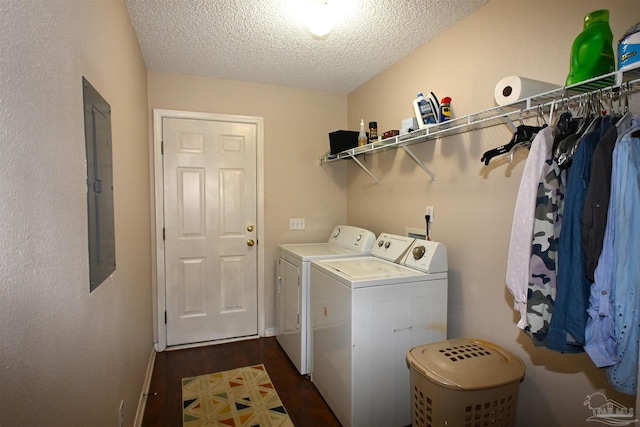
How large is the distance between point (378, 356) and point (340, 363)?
232 millimetres

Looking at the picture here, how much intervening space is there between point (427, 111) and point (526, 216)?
940 mm

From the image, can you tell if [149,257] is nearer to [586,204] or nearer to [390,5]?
[390,5]

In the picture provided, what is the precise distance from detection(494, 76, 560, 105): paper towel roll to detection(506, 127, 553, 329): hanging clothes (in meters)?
0.19

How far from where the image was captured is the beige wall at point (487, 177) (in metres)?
1.44

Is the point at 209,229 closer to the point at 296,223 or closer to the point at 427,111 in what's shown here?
the point at 296,223

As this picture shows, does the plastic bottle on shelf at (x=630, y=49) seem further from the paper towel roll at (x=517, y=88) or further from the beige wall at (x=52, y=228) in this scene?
the beige wall at (x=52, y=228)

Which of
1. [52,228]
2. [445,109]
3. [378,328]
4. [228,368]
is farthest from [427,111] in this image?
[228,368]

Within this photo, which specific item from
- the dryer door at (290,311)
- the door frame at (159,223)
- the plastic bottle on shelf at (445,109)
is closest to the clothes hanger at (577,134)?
the plastic bottle on shelf at (445,109)

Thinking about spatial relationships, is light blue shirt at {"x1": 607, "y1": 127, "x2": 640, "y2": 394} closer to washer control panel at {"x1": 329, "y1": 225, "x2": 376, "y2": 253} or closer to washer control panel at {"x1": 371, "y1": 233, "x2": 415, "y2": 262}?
washer control panel at {"x1": 371, "y1": 233, "x2": 415, "y2": 262}

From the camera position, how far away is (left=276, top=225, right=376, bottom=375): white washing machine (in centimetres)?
234

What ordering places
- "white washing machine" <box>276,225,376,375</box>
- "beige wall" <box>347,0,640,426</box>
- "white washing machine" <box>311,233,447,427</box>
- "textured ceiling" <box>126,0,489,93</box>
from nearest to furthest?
"beige wall" <box>347,0,640,426</box> → "white washing machine" <box>311,233,447,427</box> → "textured ceiling" <box>126,0,489,93</box> → "white washing machine" <box>276,225,376,375</box>

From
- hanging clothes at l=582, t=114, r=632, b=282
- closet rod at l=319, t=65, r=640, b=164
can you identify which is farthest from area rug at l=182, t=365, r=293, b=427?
closet rod at l=319, t=65, r=640, b=164

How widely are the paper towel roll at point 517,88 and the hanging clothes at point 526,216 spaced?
0.19 m

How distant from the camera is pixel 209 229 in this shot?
291 centimetres
